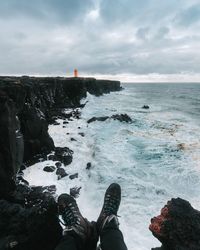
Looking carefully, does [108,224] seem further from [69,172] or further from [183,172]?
[183,172]

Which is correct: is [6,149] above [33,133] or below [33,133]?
above

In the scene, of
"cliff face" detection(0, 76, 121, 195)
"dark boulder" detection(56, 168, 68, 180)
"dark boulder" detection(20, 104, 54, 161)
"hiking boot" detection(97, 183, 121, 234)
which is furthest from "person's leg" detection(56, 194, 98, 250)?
"dark boulder" detection(20, 104, 54, 161)

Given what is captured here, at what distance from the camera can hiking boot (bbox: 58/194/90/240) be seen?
13.1 ft

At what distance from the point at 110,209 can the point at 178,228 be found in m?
1.23

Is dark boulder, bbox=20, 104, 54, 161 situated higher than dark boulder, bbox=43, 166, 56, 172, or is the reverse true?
dark boulder, bbox=20, 104, 54, 161

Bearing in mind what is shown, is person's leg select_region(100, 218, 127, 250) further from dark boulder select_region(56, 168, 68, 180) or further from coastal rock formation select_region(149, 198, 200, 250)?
dark boulder select_region(56, 168, 68, 180)

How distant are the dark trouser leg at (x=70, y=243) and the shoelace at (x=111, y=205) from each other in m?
0.81

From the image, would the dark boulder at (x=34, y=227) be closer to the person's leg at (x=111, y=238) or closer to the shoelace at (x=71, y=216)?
the shoelace at (x=71, y=216)

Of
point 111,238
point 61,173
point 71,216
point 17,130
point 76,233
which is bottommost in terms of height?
point 61,173

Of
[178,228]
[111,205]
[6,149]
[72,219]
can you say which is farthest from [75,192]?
[178,228]

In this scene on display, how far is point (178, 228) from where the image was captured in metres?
4.06

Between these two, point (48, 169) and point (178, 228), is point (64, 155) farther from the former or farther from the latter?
point (178, 228)

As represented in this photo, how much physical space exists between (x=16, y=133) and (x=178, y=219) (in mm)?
6262

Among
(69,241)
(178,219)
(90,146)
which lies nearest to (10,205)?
(69,241)
